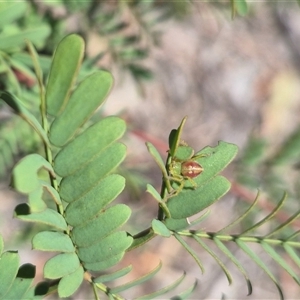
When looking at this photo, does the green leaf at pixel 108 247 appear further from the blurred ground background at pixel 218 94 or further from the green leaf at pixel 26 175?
the blurred ground background at pixel 218 94

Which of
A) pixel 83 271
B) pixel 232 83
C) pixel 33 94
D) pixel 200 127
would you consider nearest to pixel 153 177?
pixel 200 127

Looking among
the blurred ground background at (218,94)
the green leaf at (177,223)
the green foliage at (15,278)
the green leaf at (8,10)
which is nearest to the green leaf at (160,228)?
the green leaf at (177,223)

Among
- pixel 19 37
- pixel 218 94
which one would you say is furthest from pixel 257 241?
pixel 218 94

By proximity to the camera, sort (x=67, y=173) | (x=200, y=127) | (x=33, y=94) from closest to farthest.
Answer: (x=67, y=173)
(x=33, y=94)
(x=200, y=127)

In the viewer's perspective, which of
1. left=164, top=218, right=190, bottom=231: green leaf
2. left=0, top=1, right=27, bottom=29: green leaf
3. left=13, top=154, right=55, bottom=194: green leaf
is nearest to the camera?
left=13, top=154, right=55, bottom=194: green leaf

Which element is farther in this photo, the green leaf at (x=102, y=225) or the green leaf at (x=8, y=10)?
the green leaf at (x=8, y=10)

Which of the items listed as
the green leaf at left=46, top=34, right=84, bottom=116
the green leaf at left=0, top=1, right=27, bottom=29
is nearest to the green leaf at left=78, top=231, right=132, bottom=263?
the green leaf at left=46, top=34, right=84, bottom=116

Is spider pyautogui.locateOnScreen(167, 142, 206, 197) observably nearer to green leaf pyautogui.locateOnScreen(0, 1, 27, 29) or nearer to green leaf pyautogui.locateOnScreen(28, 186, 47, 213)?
green leaf pyautogui.locateOnScreen(28, 186, 47, 213)

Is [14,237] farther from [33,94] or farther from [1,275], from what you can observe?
[1,275]
